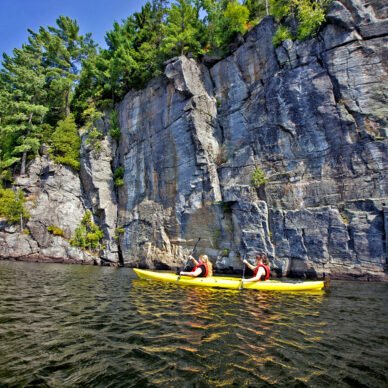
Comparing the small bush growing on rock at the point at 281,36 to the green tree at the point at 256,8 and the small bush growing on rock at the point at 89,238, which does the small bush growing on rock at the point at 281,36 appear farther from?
the small bush growing on rock at the point at 89,238

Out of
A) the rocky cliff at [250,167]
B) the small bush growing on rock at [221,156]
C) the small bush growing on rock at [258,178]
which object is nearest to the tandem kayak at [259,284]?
the rocky cliff at [250,167]

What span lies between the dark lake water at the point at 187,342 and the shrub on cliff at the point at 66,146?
2043 centimetres

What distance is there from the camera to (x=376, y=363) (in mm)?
3617

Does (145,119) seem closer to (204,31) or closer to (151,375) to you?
(204,31)

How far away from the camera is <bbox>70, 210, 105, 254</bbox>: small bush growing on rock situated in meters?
22.6

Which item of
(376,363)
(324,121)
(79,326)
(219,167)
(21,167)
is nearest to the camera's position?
(376,363)

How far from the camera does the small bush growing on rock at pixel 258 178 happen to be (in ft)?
56.2

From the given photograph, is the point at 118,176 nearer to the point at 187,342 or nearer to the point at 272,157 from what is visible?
the point at 272,157

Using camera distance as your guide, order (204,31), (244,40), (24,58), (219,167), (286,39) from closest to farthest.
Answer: (286,39) → (219,167) → (244,40) → (204,31) → (24,58)

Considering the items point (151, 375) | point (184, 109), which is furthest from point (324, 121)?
point (151, 375)

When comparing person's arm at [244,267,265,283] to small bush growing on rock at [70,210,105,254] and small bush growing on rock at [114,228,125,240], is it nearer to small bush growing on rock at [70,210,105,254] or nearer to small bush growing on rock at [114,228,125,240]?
small bush growing on rock at [114,228,125,240]

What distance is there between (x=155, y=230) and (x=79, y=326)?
16.0 metres

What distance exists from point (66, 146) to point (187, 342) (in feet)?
88.3

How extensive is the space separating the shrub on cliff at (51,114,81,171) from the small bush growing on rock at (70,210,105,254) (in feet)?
22.9
